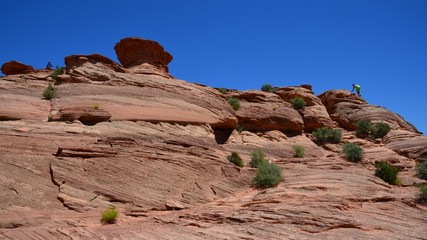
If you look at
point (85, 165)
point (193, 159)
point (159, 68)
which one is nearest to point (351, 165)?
point (193, 159)

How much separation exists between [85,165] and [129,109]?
6.20 meters

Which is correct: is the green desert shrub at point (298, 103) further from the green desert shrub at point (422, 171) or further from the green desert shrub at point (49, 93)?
the green desert shrub at point (49, 93)

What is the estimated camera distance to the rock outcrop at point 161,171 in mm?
11258

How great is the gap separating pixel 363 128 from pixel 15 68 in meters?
27.9

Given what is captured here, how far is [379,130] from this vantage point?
29.4 meters

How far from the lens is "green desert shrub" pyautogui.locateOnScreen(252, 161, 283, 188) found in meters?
16.1

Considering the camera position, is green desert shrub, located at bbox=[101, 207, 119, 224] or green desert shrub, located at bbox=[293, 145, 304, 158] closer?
green desert shrub, located at bbox=[101, 207, 119, 224]

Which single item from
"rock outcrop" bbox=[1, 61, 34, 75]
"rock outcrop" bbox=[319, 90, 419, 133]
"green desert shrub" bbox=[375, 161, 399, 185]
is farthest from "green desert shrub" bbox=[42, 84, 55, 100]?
"rock outcrop" bbox=[319, 90, 419, 133]

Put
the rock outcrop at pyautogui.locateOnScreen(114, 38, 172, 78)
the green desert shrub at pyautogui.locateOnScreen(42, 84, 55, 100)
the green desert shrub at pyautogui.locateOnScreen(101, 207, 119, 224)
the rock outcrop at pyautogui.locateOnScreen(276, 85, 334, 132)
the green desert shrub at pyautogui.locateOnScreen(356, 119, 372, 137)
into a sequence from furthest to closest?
1. the rock outcrop at pyautogui.locateOnScreen(276, 85, 334, 132)
2. the rock outcrop at pyautogui.locateOnScreen(114, 38, 172, 78)
3. the green desert shrub at pyautogui.locateOnScreen(356, 119, 372, 137)
4. the green desert shrub at pyautogui.locateOnScreen(42, 84, 55, 100)
5. the green desert shrub at pyautogui.locateOnScreen(101, 207, 119, 224)

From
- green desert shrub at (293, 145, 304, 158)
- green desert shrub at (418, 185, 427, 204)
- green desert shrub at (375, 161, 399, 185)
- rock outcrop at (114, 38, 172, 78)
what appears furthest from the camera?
rock outcrop at (114, 38, 172, 78)

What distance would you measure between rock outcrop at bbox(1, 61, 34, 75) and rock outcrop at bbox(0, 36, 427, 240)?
3.39ft

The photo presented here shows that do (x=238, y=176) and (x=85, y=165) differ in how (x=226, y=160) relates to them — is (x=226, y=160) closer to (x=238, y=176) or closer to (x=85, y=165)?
(x=238, y=176)

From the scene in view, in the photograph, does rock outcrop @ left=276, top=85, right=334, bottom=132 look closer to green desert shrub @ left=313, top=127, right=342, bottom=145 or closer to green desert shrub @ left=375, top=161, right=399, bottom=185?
green desert shrub @ left=313, top=127, right=342, bottom=145

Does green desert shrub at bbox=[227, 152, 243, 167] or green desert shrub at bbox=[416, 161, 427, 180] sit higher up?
green desert shrub at bbox=[416, 161, 427, 180]
